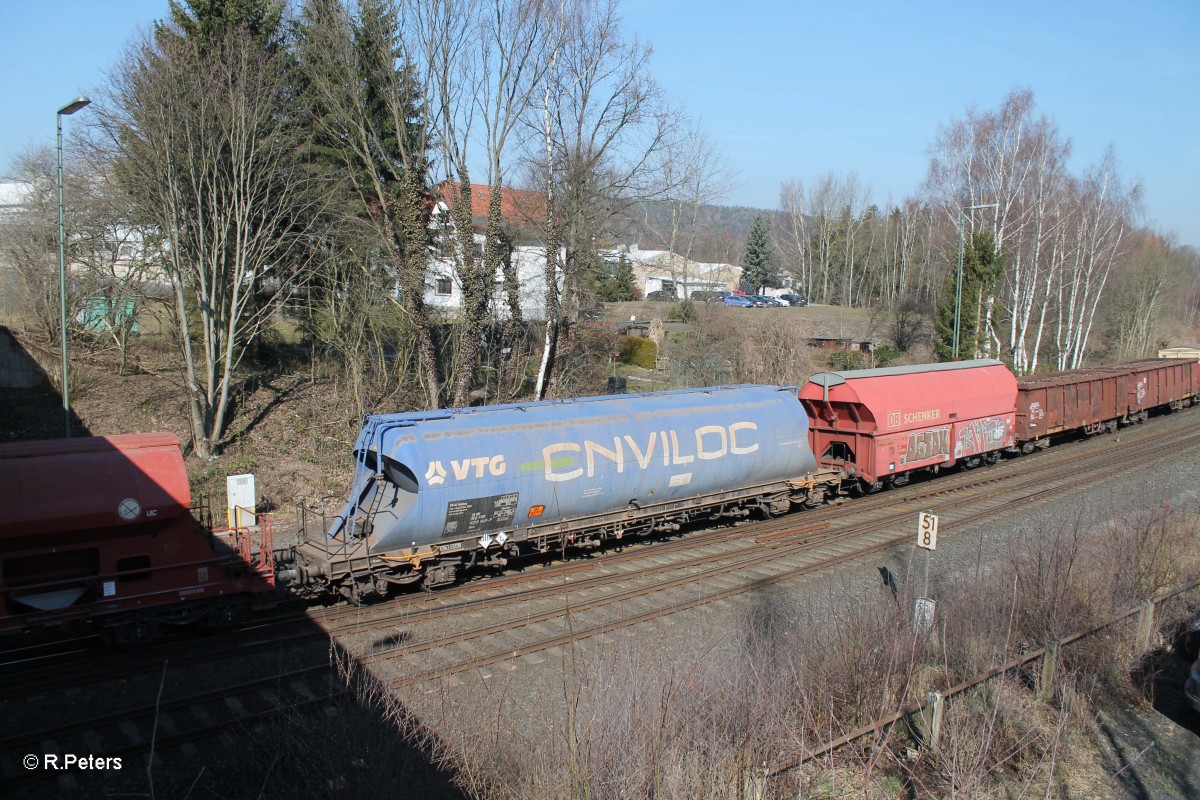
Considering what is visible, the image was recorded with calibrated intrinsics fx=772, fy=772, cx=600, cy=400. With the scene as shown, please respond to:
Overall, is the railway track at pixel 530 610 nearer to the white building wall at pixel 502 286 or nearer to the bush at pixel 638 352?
the white building wall at pixel 502 286

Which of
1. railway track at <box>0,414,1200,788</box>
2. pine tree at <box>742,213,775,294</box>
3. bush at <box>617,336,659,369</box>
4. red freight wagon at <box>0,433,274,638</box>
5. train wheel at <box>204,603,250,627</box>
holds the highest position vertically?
pine tree at <box>742,213,775,294</box>

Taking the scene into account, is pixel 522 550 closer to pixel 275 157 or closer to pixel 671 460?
pixel 671 460

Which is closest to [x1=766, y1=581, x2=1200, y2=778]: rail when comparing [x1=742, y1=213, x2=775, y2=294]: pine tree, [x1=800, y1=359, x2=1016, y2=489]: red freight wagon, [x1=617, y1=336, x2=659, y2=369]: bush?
[x1=800, y1=359, x2=1016, y2=489]: red freight wagon

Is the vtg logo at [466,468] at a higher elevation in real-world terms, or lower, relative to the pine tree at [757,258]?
lower

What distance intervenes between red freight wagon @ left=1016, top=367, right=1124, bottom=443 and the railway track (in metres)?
4.45

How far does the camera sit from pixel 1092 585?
11.1 meters

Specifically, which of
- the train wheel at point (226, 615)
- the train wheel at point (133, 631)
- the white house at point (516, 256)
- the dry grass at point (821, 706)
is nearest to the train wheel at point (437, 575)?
the train wheel at point (226, 615)

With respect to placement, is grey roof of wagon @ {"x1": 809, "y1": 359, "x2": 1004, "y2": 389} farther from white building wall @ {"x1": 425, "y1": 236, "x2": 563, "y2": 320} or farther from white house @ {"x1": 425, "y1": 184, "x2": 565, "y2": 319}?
white building wall @ {"x1": 425, "y1": 236, "x2": 563, "y2": 320}

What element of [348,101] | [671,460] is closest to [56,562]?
[671,460]

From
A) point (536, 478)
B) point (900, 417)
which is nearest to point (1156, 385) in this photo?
point (900, 417)

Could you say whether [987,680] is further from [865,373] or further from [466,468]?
[865,373]

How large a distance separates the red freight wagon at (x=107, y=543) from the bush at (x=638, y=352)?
2902cm

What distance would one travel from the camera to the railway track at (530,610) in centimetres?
891

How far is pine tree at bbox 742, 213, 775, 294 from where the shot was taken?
88.9 metres
